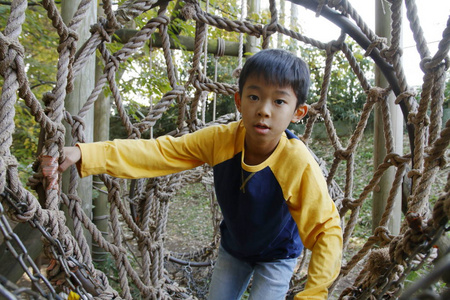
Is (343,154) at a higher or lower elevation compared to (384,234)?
higher

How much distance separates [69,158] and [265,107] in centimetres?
51

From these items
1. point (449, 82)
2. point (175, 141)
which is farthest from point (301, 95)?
point (449, 82)

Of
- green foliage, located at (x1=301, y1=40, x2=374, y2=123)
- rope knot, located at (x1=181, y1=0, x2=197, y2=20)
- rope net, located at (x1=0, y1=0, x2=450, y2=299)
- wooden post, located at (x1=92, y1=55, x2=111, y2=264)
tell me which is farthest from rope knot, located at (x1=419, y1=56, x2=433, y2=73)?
green foliage, located at (x1=301, y1=40, x2=374, y2=123)

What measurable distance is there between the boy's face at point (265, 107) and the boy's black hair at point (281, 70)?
16 millimetres

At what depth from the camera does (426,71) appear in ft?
3.12

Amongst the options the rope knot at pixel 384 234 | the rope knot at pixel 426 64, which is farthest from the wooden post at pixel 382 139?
the rope knot at pixel 426 64

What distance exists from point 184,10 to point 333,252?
0.95 meters

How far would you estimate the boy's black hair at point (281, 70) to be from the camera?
0.96 meters

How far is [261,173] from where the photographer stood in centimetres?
102

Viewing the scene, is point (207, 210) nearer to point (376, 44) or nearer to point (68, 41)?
point (376, 44)

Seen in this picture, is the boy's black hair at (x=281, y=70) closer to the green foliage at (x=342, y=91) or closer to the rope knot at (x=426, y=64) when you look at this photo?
the rope knot at (x=426, y=64)

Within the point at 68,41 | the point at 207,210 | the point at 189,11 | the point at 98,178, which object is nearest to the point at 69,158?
the point at 68,41

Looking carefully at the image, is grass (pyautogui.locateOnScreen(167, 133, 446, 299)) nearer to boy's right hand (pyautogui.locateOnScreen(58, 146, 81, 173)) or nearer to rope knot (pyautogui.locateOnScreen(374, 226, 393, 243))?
rope knot (pyautogui.locateOnScreen(374, 226, 393, 243))

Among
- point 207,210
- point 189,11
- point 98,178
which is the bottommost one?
point 207,210
